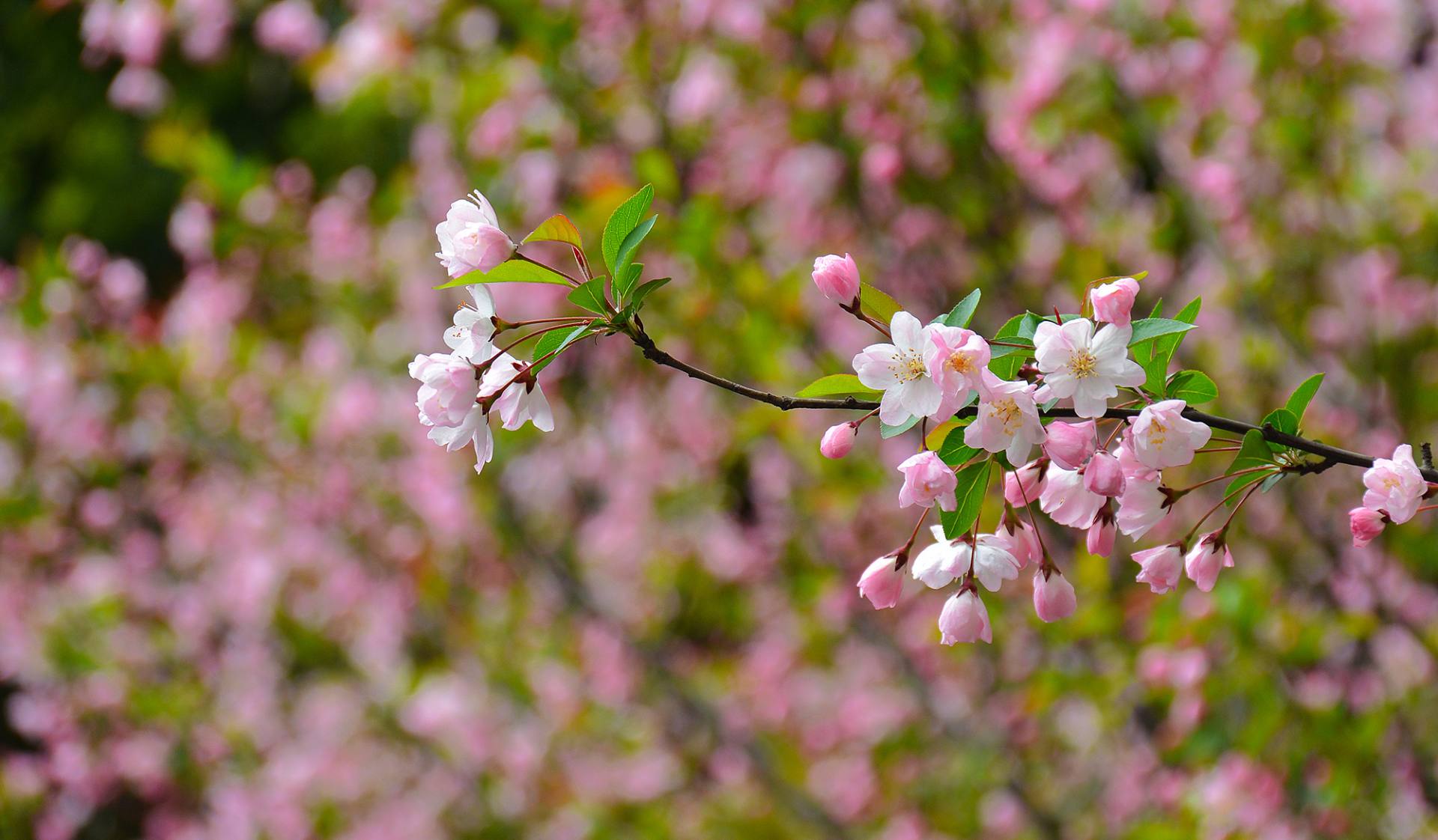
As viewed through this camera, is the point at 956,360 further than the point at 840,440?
No

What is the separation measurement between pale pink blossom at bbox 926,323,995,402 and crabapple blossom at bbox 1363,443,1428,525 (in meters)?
0.24

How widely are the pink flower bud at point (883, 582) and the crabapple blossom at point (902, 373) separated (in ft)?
0.57

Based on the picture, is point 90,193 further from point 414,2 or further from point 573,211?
point 573,211

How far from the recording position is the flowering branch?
2.14 feet

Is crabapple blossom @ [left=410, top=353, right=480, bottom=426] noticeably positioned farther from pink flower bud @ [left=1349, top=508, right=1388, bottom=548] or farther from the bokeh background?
the bokeh background

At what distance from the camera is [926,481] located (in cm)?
69

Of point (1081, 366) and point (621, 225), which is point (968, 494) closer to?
point (1081, 366)

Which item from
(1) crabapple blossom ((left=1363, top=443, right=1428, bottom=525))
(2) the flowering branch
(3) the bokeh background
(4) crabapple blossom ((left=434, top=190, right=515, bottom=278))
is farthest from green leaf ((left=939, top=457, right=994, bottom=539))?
(3) the bokeh background

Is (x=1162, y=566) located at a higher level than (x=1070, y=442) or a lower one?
lower

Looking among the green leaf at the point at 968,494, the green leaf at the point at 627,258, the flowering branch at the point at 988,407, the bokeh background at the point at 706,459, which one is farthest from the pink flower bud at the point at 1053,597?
the bokeh background at the point at 706,459

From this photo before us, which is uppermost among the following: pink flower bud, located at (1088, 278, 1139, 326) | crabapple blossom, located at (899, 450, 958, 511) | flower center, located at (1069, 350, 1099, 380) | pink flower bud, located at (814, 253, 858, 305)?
pink flower bud, located at (1088, 278, 1139, 326)

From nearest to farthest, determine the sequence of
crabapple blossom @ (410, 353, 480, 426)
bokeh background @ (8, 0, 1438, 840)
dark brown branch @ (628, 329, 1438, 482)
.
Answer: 1. dark brown branch @ (628, 329, 1438, 482)
2. crabapple blossom @ (410, 353, 480, 426)
3. bokeh background @ (8, 0, 1438, 840)

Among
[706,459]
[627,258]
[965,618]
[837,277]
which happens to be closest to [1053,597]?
[965,618]

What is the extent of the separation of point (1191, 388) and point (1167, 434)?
0.22ft
